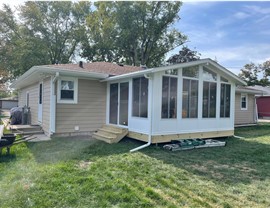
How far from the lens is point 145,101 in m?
7.41

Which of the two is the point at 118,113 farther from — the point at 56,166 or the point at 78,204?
the point at 78,204

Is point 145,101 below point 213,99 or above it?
below

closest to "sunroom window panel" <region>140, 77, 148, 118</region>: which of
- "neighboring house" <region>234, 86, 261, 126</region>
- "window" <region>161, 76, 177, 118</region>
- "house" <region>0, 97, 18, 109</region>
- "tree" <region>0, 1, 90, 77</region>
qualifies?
"window" <region>161, 76, 177, 118</region>

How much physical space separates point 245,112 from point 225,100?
25.1ft

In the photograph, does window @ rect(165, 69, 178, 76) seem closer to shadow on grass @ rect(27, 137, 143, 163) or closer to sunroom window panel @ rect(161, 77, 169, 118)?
sunroom window panel @ rect(161, 77, 169, 118)

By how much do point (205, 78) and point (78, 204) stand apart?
6.88 metres

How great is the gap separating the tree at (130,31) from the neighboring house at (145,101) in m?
17.1

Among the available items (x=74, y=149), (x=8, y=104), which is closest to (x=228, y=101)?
(x=74, y=149)

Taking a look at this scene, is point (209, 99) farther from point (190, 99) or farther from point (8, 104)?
point (8, 104)

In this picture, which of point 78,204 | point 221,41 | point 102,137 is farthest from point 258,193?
point 221,41

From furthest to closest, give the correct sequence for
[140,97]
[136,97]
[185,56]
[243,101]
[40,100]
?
[185,56] → [243,101] → [40,100] → [136,97] → [140,97]

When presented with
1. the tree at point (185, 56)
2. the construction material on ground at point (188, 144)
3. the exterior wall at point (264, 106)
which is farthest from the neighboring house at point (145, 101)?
the exterior wall at point (264, 106)

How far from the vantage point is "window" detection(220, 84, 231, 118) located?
9016 millimetres

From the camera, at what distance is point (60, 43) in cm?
2541
